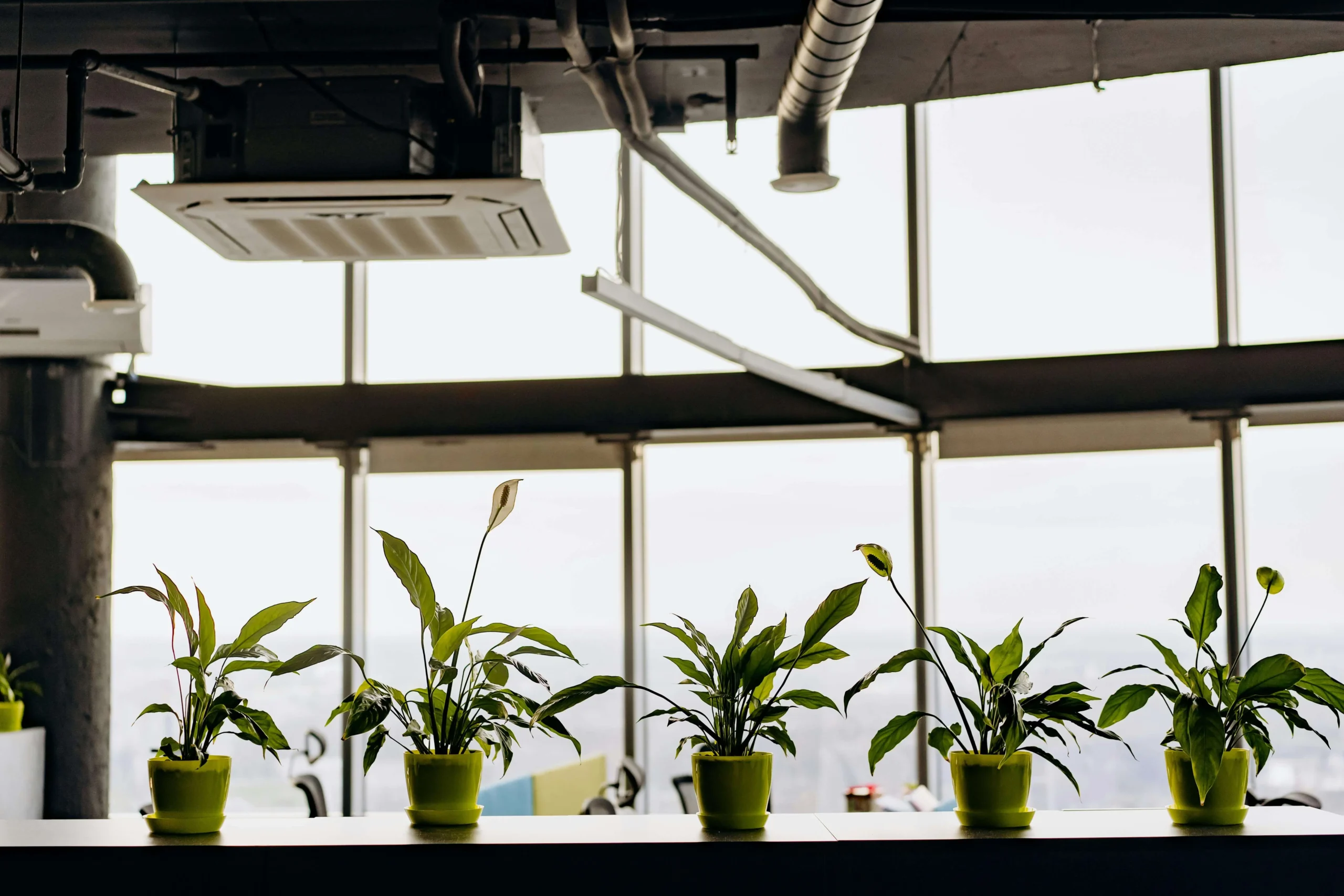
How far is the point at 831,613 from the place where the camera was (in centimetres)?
231

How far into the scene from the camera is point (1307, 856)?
7.10 feet

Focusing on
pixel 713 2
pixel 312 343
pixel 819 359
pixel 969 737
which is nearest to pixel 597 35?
pixel 713 2

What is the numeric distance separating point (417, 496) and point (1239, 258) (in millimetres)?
4225

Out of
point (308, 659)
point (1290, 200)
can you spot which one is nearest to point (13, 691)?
point (308, 659)

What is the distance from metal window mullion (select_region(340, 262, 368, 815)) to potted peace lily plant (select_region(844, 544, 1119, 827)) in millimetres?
4729

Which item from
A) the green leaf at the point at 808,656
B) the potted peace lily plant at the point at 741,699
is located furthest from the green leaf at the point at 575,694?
the green leaf at the point at 808,656

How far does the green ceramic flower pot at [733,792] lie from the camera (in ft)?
7.56

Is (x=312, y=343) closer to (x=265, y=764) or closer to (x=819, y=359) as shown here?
(x=265, y=764)

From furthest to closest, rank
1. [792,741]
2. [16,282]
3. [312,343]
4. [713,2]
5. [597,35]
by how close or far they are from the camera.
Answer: [312,343]
[16,282]
[597,35]
[713,2]
[792,741]

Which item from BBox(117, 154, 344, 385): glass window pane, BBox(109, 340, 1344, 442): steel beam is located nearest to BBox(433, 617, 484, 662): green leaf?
BBox(109, 340, 1344, 442): steel beam

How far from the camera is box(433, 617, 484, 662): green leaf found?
230cm

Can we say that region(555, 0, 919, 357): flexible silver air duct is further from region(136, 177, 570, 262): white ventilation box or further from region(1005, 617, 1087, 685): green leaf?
region(1005, 617, 1087, 685): green leaf

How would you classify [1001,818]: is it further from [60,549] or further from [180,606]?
[60,549]

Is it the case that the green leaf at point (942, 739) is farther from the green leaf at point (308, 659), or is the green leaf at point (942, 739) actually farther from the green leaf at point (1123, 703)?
the green leaf at point (308, 659)
